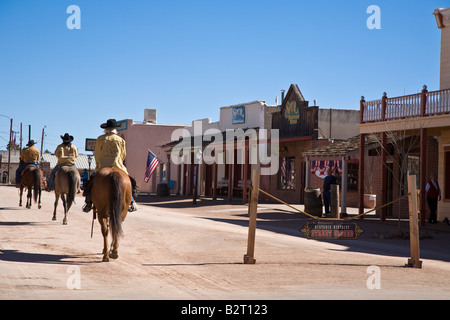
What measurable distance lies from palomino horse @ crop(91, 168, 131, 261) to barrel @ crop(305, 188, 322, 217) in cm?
1370

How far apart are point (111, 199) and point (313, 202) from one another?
1435 centimetres

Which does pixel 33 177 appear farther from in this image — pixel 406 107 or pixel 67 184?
pixel 406 107

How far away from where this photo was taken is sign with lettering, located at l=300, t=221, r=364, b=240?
10.8 meters

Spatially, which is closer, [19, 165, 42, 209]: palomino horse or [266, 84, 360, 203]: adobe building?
[19, 165, 42, 209]: palomino horse

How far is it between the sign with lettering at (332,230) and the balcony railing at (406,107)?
9.95 meters

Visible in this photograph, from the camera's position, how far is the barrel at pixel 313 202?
915 inches

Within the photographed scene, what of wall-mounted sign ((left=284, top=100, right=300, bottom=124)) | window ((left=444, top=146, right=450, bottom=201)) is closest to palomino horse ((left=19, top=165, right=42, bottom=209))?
window ((left=444, top=146, right=450, bottom=201))

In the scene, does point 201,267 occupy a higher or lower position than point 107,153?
lower

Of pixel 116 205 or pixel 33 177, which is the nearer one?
pixel 116 205

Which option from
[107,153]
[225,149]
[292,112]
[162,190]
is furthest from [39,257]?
[162,190]

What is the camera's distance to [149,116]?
199 feet

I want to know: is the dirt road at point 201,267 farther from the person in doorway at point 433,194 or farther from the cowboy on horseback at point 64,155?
the person in doorway at point 433,194

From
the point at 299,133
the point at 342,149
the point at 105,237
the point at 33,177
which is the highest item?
the point at 299,133

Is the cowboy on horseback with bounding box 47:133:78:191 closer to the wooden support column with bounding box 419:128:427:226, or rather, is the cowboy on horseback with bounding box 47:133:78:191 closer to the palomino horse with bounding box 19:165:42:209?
the palomino horse with bounding box 19:165:42:209
